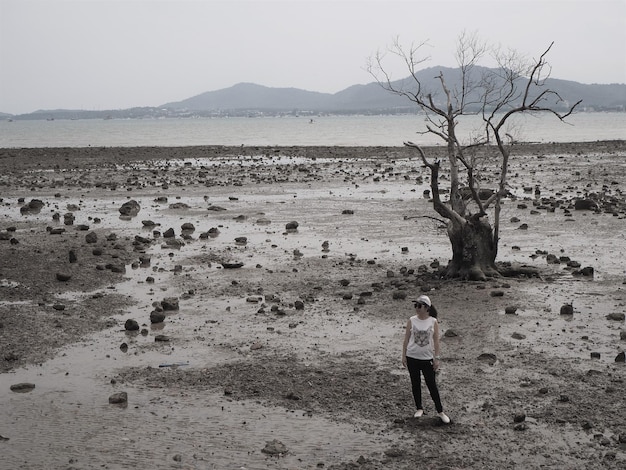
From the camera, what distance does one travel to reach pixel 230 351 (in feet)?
43.2

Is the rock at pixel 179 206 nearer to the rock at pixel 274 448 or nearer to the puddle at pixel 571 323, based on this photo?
the puddle at pixel 571 323

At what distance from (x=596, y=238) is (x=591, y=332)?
9.89 metres

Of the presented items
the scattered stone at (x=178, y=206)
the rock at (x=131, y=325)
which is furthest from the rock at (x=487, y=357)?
the scattered stone at (x=178, y=206)

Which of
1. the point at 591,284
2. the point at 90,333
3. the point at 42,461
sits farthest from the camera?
the point at 591,284

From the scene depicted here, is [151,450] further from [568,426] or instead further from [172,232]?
[172,232]

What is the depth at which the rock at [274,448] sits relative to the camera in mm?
9219

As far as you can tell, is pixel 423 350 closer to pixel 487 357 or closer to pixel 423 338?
pixel 423 338

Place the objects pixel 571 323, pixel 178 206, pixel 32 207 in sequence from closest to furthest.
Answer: pixel 571 323 < pixel 32 207 < pixel 178 206

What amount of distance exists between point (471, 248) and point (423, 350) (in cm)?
802

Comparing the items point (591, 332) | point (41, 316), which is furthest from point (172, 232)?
point (591, 332)

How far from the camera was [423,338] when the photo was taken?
1000 centimetres

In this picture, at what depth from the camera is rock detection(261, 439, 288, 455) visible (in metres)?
9.22

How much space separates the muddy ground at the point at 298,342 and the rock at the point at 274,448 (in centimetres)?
9

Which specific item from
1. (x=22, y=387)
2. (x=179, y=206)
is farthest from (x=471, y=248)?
(x=179, y=206)
